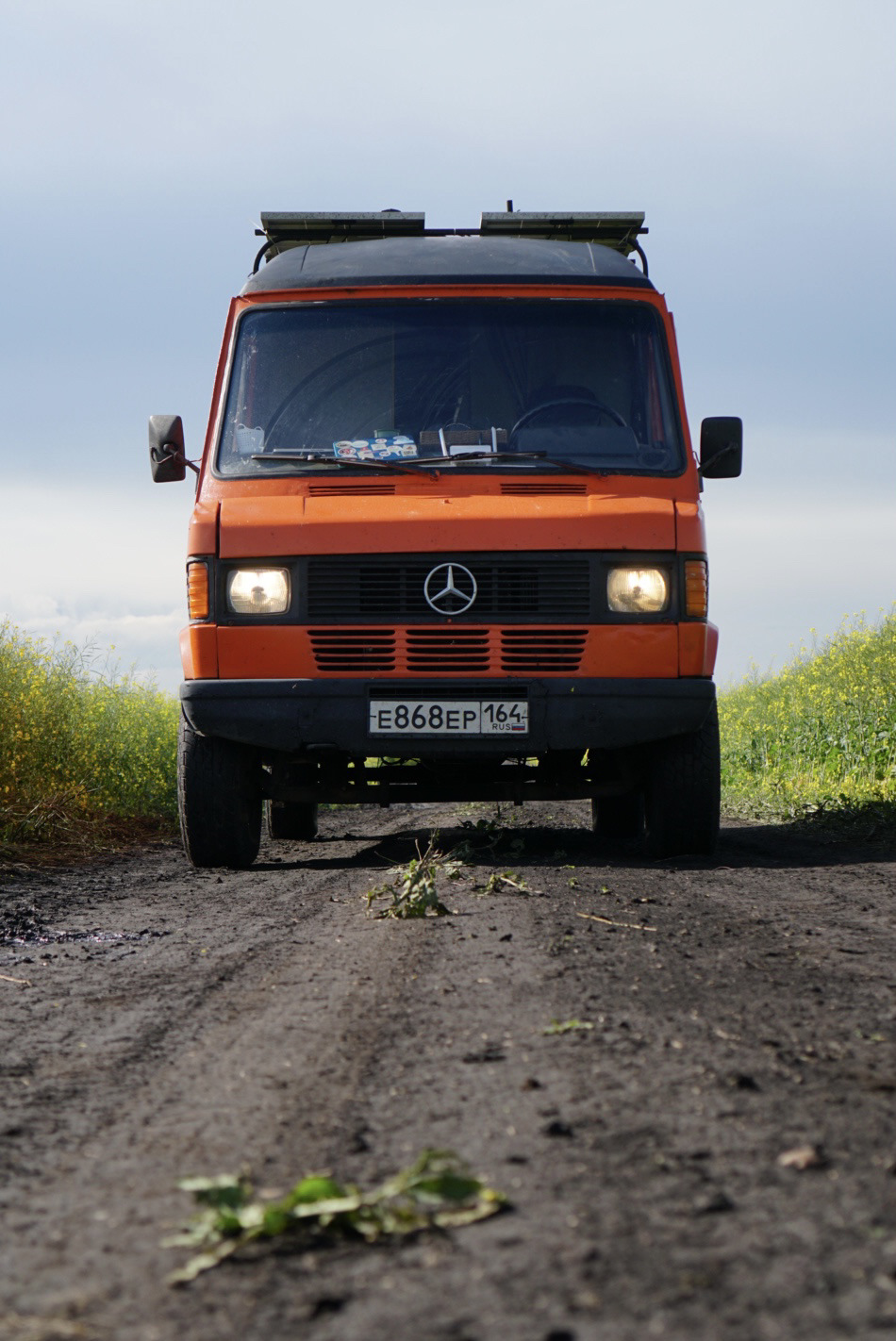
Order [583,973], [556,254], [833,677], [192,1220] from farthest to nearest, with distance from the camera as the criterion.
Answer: [833,677] → [556,254] → [583,973] → [192,1220]

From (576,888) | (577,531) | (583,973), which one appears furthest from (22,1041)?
(577,531)

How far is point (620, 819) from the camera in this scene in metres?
8.12

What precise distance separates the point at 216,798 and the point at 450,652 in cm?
141

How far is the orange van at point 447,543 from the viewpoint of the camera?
19.2 feet

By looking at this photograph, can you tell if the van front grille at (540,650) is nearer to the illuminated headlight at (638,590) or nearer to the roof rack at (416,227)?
the illuminated headlight at (638,590)

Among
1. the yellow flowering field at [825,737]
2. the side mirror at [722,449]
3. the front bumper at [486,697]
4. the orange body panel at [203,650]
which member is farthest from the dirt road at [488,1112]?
the yellow flowering field at [825,737]

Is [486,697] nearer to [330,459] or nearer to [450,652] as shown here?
[450,652]

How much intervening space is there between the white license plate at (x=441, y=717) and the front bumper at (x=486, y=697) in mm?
27

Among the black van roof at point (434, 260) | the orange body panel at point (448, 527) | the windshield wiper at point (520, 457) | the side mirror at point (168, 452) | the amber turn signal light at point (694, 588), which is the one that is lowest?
the amber turn signal light at point (694, 588)

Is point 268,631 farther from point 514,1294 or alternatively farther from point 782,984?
point 514,1294

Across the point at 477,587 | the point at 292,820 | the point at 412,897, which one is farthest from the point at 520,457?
the point at 292,820

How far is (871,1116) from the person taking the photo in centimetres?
209

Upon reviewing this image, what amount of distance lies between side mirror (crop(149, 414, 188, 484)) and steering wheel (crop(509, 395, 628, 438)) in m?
1.72

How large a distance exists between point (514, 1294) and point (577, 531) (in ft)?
14.9
